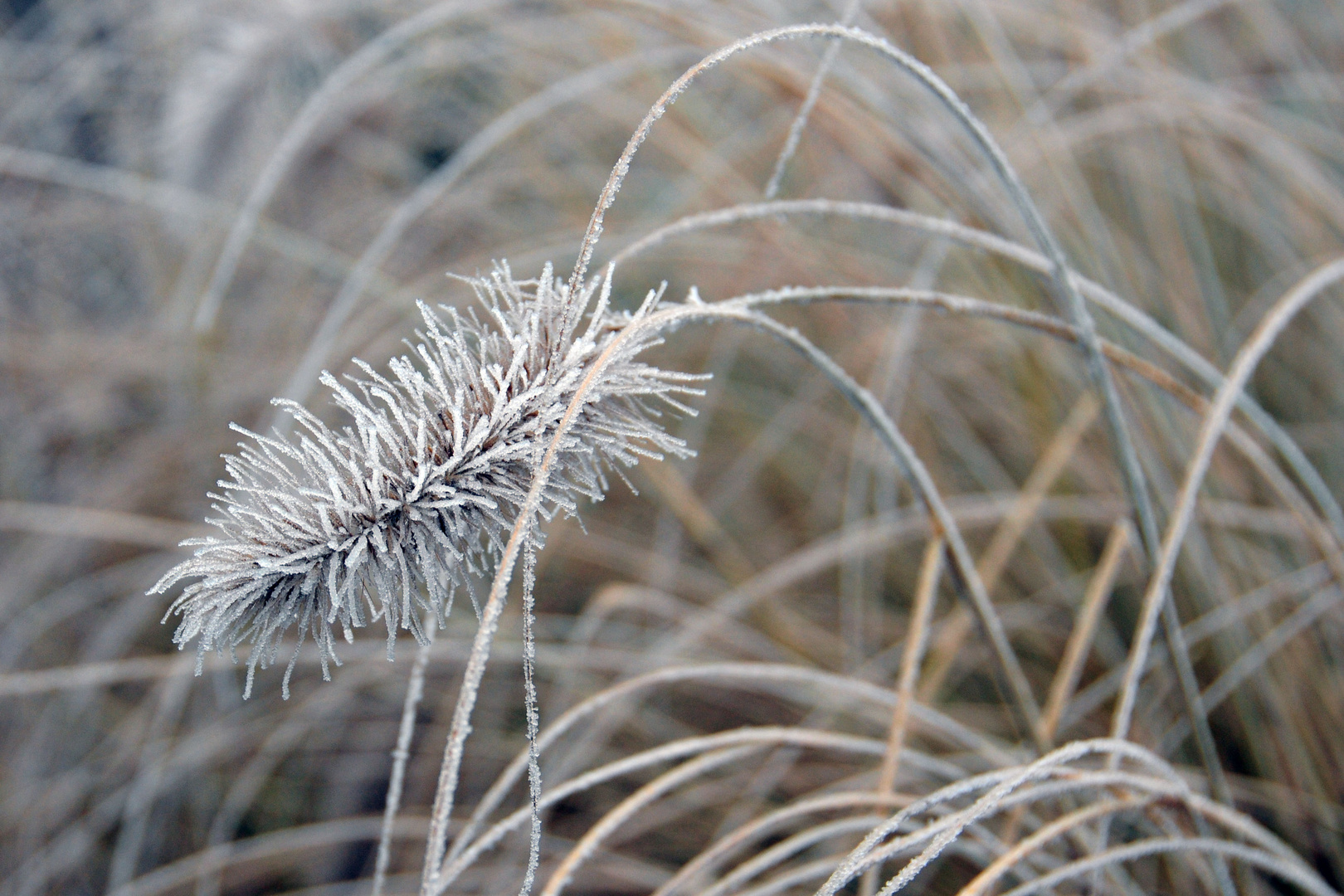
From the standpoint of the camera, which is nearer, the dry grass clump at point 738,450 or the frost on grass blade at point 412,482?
the frost on grass blade at point 412,482

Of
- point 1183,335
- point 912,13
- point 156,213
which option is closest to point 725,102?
point 912,13

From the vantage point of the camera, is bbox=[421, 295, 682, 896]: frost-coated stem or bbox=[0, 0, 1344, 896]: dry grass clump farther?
bbox=[0, 0, 1344, 896]: dry grass clump

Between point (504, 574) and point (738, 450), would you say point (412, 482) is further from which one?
point (738, 450)

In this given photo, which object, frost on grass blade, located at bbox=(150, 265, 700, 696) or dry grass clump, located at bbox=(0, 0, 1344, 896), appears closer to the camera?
frost on grass blade, located at bbox=(150, 265, 700, 696)

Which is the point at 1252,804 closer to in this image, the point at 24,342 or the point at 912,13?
the point at 912,13

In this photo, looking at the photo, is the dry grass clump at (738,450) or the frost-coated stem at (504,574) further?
the dry grass clump at (738,450)
